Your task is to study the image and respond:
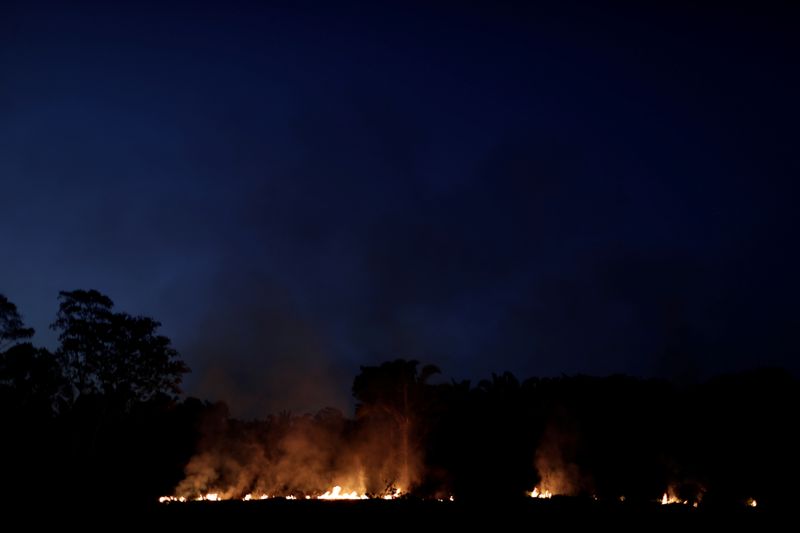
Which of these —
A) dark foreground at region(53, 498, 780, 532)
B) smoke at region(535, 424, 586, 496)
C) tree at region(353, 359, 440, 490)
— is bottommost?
dark foreground at region(53, 498, 780, 532)

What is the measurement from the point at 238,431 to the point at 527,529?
1905 centimetres

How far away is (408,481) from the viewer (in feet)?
95.4

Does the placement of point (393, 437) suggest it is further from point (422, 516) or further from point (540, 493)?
point (422, 516)

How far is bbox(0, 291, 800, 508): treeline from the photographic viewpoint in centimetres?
2688

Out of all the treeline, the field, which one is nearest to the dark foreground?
the field

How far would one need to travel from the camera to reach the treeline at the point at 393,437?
2688 cm

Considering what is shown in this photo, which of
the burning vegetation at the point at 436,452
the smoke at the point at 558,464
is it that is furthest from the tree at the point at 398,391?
the smoke at the point at 558,464

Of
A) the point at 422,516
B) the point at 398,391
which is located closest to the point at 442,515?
the point at 422,516

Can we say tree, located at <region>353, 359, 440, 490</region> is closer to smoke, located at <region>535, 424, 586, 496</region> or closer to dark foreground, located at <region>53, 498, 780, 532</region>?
smoke, located at <region>535, 424, 586, 496</region>

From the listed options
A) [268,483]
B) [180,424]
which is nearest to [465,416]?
[268,483]

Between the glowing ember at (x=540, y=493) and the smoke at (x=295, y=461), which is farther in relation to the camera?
the smoke at (x=295, y=461)

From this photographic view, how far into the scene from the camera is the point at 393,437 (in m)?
30.4

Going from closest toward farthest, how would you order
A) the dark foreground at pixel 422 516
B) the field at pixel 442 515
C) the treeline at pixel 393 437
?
the dark foreground at pixel 422 516 → the field at pixel 442 515 → the treeline at pixel 393 437

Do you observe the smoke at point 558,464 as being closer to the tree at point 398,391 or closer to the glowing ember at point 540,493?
the glowing ember at point 540,493
